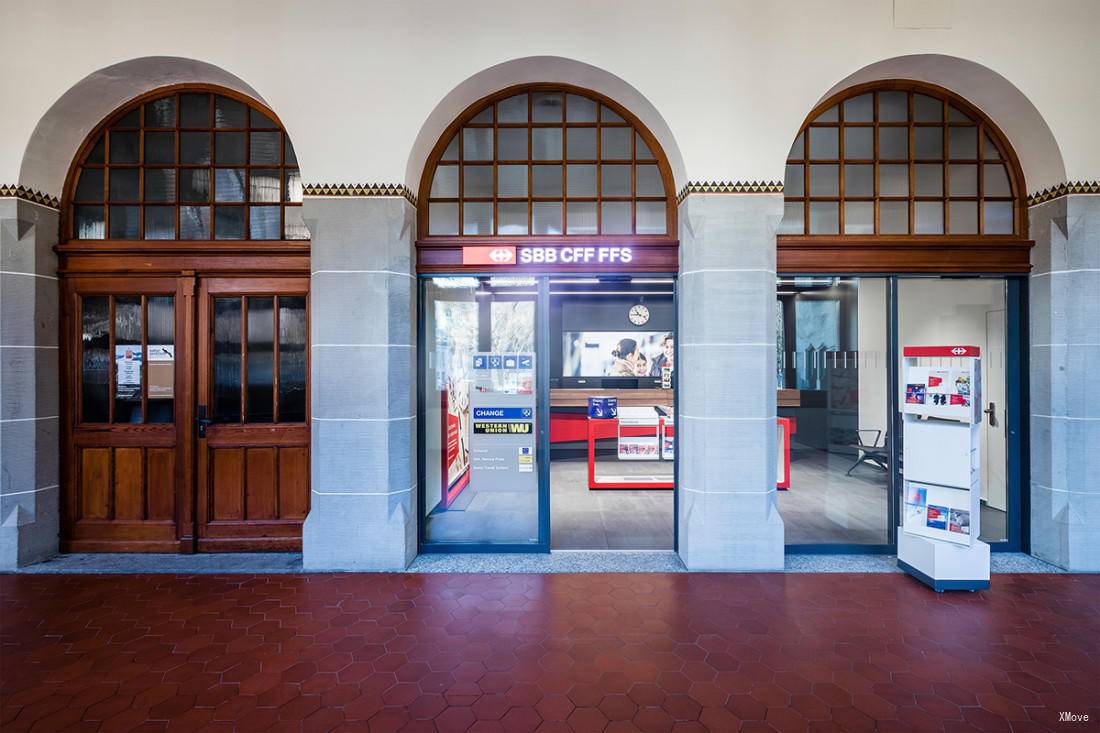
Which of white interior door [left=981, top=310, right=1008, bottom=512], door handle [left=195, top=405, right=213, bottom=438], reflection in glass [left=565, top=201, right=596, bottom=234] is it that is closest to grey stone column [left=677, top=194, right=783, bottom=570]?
reflection in glass [left=565, top=201, right=596, bottom=234]

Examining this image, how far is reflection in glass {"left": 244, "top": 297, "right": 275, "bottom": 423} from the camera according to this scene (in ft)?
16.1

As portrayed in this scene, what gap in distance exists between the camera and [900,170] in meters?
4.83

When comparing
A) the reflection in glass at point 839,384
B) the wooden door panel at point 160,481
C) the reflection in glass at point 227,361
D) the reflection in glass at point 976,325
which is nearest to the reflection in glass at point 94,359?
the wooden door panel at point 160,481

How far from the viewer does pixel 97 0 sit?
443 centimetres

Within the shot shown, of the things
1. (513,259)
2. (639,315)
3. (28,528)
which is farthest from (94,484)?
(639,315)

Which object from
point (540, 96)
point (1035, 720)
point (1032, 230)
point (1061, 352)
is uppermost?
point (540, 96)

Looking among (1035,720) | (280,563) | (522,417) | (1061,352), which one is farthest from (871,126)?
(280,563)

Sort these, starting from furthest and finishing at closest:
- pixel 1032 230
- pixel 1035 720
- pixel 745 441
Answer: pixel 1032 230 < pixel 745 441 < pixel 1035 720

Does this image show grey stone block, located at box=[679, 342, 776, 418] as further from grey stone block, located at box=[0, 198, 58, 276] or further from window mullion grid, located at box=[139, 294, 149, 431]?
grey stone block, located at box=[0, 198, 58, 276]

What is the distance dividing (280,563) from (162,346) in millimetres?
2484

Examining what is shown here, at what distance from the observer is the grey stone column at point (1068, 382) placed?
4.42m

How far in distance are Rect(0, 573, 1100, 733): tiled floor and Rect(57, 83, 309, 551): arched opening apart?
0.75m

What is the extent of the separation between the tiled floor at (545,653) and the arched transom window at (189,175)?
10.9ft

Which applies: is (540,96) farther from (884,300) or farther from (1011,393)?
(1011,393)
